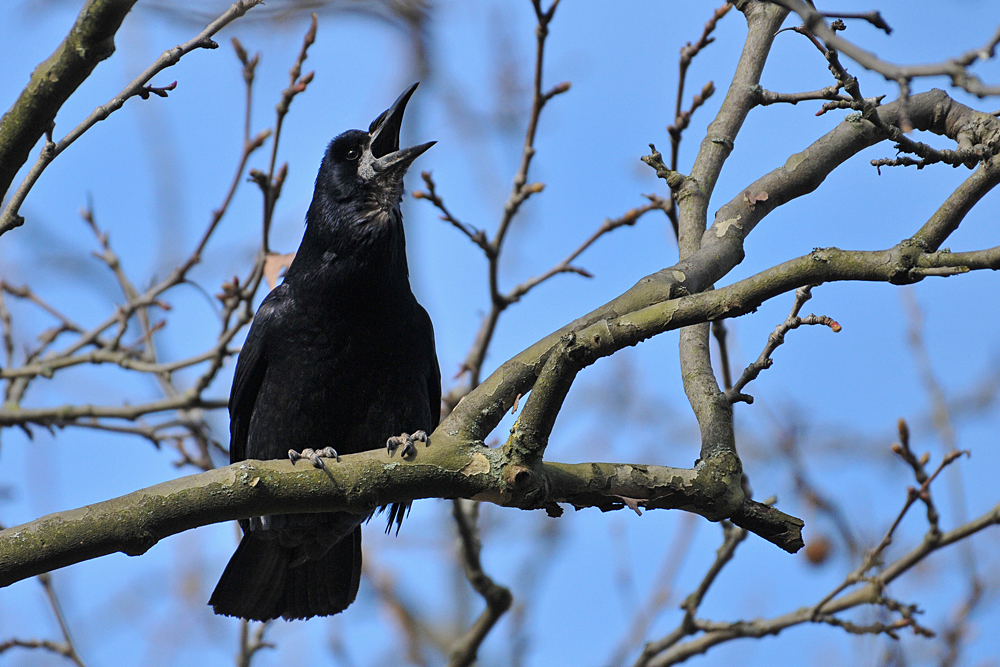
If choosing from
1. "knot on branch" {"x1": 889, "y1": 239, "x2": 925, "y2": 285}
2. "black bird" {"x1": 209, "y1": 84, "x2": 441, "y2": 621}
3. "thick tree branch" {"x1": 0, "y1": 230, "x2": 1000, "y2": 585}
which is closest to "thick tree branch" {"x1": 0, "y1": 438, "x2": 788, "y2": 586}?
"thick tree branch" {"x1": 0, "y1": 230, "x2": 1000, "y2": 585}

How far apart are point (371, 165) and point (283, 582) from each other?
2.14 m

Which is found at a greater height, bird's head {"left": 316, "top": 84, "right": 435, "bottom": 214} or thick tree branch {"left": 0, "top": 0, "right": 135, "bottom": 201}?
bird's head {"left": 316, "top": 84, "right": 435, "bottom": 214}

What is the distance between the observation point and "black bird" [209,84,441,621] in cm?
411

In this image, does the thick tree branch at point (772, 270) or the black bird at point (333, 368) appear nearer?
the thick tree branch at point (772, 270)

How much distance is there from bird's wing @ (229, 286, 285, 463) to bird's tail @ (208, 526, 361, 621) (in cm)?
52

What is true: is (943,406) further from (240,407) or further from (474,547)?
(240,407)

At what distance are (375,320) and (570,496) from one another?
1.72 metres

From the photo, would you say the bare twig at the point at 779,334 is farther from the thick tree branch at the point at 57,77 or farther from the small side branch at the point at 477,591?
the thick tree branch at the point at 57,77

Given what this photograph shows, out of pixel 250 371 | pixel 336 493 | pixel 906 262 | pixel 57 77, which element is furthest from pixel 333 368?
pixel 906 262

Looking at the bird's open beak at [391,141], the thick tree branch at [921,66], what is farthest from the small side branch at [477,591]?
the thick tree branch at [921,66]

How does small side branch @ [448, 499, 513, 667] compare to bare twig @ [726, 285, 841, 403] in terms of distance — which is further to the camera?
small side branch @ [448, 499, 513, 667]

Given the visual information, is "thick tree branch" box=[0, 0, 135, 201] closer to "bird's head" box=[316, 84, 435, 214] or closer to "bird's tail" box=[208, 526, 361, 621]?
"bird's head" box=[316, 84, 435, 214]

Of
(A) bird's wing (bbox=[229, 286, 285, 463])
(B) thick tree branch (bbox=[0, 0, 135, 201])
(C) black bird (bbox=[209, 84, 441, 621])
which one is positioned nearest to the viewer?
(B) thick tree branch (bbox=[0, 0, 135, 201])

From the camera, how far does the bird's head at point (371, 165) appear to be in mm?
4477
